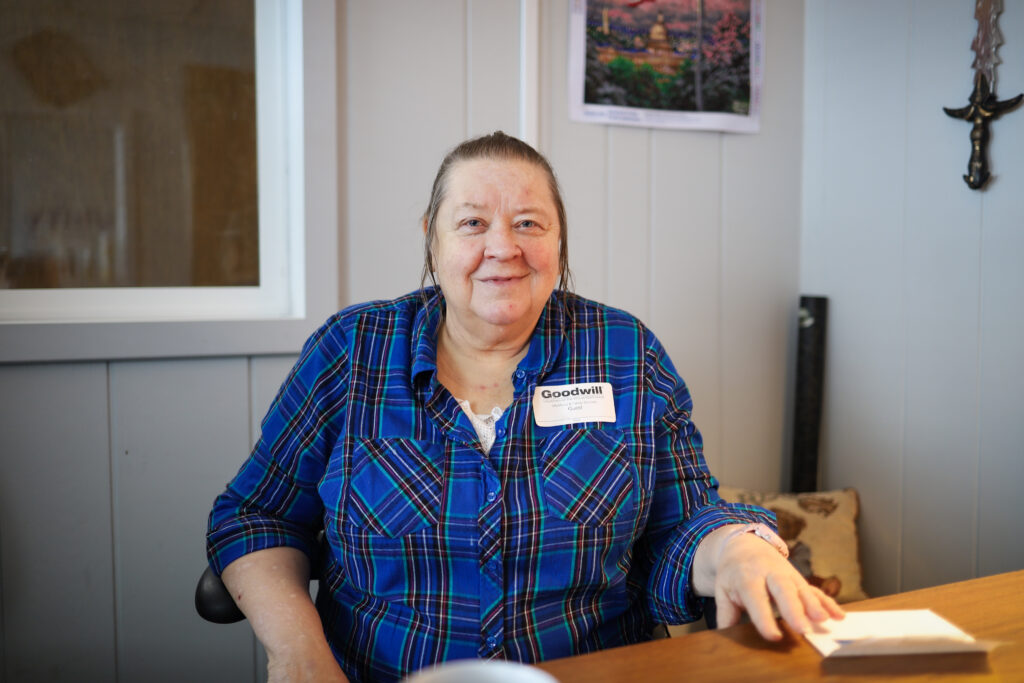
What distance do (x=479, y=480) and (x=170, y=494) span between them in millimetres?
907

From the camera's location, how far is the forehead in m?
1.25

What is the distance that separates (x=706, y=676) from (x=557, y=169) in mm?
1465

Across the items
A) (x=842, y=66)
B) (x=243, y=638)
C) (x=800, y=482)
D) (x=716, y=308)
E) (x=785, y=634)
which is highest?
(x=842, y=66)

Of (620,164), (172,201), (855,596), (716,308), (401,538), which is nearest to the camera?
(401,538)

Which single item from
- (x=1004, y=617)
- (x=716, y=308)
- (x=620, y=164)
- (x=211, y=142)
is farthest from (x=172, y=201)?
(x=1004, y=617)

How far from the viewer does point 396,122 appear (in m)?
1.80

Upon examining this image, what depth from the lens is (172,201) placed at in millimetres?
1699

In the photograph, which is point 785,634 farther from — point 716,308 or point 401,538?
point 716,308

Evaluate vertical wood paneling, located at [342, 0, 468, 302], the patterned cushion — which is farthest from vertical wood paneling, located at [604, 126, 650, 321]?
the patterned cushion

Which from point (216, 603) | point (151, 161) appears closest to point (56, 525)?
point (216, 603)

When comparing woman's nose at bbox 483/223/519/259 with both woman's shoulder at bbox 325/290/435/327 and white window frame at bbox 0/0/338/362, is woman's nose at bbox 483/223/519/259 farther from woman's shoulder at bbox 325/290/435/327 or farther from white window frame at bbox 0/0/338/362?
white window frame at bbox 0/0/338/362

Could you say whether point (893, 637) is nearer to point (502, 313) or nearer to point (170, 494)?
point (502, 313)

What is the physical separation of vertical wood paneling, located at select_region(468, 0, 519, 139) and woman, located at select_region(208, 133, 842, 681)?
0.62 meters

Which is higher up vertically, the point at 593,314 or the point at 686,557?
the point at 593,314
